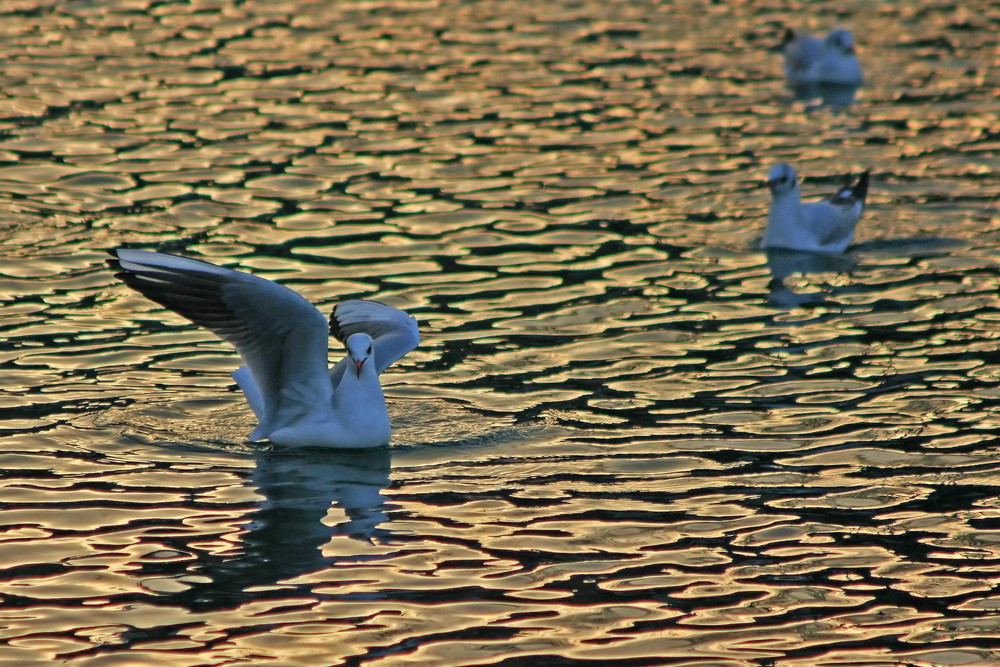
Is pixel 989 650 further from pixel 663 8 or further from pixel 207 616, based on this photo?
pixel 663 8

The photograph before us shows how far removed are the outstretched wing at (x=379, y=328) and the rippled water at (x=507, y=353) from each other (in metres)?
0.45

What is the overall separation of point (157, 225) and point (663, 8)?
11.8m

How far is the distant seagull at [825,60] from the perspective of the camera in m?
21.7

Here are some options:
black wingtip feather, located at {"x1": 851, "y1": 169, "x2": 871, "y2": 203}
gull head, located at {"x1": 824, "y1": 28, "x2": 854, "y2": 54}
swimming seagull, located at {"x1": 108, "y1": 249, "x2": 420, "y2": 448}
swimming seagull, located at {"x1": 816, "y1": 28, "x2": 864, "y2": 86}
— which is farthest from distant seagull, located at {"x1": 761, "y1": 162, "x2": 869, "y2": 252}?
gull head, located at {"x1": 824, "y1": 28, "x2": 854, "y2": 54}

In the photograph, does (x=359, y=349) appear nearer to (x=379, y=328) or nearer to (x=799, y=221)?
(x=379, y=328)

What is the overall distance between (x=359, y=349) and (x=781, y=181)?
20.9ft

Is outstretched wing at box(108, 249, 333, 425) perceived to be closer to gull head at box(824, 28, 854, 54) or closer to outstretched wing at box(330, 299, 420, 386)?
outstretched wing at box(330, 299, 420, 386)

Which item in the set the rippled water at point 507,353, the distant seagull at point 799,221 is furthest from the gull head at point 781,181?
the rippled water at point 507,353

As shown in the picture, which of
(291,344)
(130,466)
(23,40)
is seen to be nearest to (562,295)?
(291,344)

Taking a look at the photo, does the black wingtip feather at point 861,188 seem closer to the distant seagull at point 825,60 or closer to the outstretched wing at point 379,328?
the distant seagull at point 825,60

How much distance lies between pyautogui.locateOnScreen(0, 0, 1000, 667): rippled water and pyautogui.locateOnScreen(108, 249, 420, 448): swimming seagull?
0.83 ft

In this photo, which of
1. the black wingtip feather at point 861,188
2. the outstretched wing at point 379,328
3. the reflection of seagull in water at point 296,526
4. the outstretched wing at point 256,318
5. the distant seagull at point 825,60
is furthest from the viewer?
the distant seagull at point 825,60

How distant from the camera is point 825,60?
2166 cm

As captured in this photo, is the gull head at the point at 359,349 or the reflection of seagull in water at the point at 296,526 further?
the gull head at the point at 359,349
